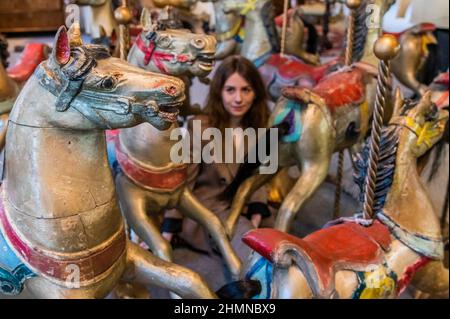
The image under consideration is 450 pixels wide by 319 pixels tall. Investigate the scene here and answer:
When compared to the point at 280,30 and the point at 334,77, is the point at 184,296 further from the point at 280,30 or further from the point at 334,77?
the point at 280,30

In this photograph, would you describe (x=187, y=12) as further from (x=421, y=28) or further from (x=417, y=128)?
(x=417, y=128)

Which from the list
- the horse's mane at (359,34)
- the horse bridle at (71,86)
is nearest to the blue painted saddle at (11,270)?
the horse bridle at (71,86)

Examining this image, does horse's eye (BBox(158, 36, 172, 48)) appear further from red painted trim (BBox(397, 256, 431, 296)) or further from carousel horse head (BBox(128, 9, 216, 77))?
red painted trim (BBox(397, 256, 431, 296))

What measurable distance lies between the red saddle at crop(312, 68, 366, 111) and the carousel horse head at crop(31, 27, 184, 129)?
73 centimetres

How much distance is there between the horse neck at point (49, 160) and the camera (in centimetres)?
64

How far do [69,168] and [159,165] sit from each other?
1.19 feet

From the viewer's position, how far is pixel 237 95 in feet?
4.51

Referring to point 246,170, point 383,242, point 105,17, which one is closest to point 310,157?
point 246,170

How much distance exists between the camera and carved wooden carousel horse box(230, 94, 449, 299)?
2.66ft

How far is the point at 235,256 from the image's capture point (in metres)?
1.08

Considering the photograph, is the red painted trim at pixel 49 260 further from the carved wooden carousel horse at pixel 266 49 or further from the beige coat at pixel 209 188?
the carved wooden carousel horse at pixel 266 49

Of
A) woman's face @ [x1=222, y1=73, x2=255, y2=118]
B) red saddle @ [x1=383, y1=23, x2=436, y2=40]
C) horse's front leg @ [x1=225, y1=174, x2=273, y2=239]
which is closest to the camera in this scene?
horse's front leg @ [x1=225, y1=174, x2=273, y2=239]

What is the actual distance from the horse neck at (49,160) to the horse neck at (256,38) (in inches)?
47.7

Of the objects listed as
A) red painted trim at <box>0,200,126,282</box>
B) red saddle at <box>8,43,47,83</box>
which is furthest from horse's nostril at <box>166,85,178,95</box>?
red saddle at <box>8,43,47,83</box>
